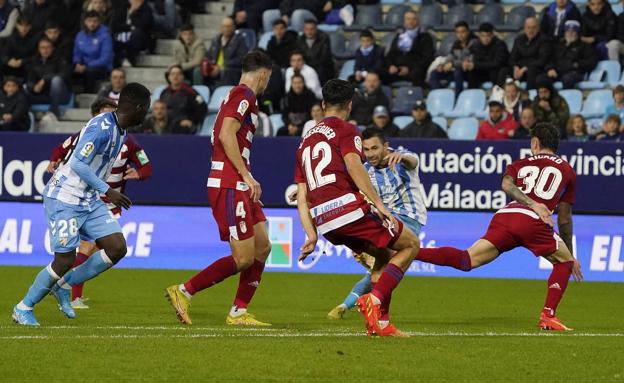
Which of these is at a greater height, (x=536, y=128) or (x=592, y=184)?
(x=536, y=128)

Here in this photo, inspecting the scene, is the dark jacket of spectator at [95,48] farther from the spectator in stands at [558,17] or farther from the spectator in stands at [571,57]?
the spectator in stands at [571,57]

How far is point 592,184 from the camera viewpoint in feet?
59.4

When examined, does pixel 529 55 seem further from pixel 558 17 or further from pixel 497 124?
pixel 497 124

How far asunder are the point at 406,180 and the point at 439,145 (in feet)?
20.3

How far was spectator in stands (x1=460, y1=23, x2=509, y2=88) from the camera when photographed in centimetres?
2133

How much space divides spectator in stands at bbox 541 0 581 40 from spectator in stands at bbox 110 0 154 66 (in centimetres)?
737

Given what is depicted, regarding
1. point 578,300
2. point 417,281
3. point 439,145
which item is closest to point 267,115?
point 439,145

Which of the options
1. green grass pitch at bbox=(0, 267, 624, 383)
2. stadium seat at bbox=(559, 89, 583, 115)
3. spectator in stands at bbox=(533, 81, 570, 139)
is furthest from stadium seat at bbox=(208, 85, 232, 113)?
green grass pitch at bbox=(0, 267, 624, 383)

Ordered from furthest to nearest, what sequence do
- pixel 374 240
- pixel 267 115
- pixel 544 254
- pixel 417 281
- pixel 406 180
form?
pixel 267 115, pixel 417 281, pixel 406 180, pixel 544 254, pixel 374 240

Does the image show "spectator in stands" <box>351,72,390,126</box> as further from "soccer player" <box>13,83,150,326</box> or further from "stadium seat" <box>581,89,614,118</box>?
"soccer player" <box>13,83,150,326</box>

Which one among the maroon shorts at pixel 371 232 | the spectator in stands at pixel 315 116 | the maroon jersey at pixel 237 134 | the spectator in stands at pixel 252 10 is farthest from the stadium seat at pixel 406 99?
the maroon shorts at pixel 371 232

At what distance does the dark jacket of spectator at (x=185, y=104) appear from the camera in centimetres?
2138

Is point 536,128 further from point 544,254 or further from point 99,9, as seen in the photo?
point 99,9

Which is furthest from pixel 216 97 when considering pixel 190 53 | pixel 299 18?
pixel 299 18
